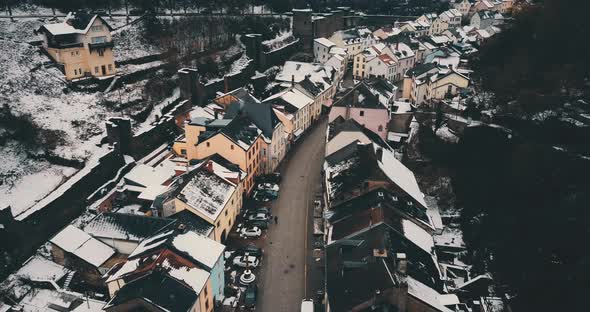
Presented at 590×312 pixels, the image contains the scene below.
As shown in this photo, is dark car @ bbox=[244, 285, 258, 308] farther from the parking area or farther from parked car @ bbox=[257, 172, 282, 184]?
parked car @ bbox=[257, 172, 282, 184]

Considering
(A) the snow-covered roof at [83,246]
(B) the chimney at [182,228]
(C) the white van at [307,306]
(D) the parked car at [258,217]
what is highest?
(B) the chimney at [182,228]

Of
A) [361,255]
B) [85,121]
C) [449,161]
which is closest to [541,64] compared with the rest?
[449,161]

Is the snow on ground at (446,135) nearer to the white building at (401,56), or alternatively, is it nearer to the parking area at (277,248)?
the parking area at (277,248)

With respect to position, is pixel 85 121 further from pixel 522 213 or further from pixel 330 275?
pixel 522 213

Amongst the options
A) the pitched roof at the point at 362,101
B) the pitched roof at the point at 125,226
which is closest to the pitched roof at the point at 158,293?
the pitched roof at the point at 125,226

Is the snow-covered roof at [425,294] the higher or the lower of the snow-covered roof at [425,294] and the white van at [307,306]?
the higher

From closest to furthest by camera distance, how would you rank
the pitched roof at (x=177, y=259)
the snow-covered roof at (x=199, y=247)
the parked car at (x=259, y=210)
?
the pitched roof at (x=177, y=259), the snow-covered roof at (x=199, y=247), the parked car at (x=259, y=210)

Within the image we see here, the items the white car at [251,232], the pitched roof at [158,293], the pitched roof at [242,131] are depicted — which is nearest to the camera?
the pitched roof at [158,293]
